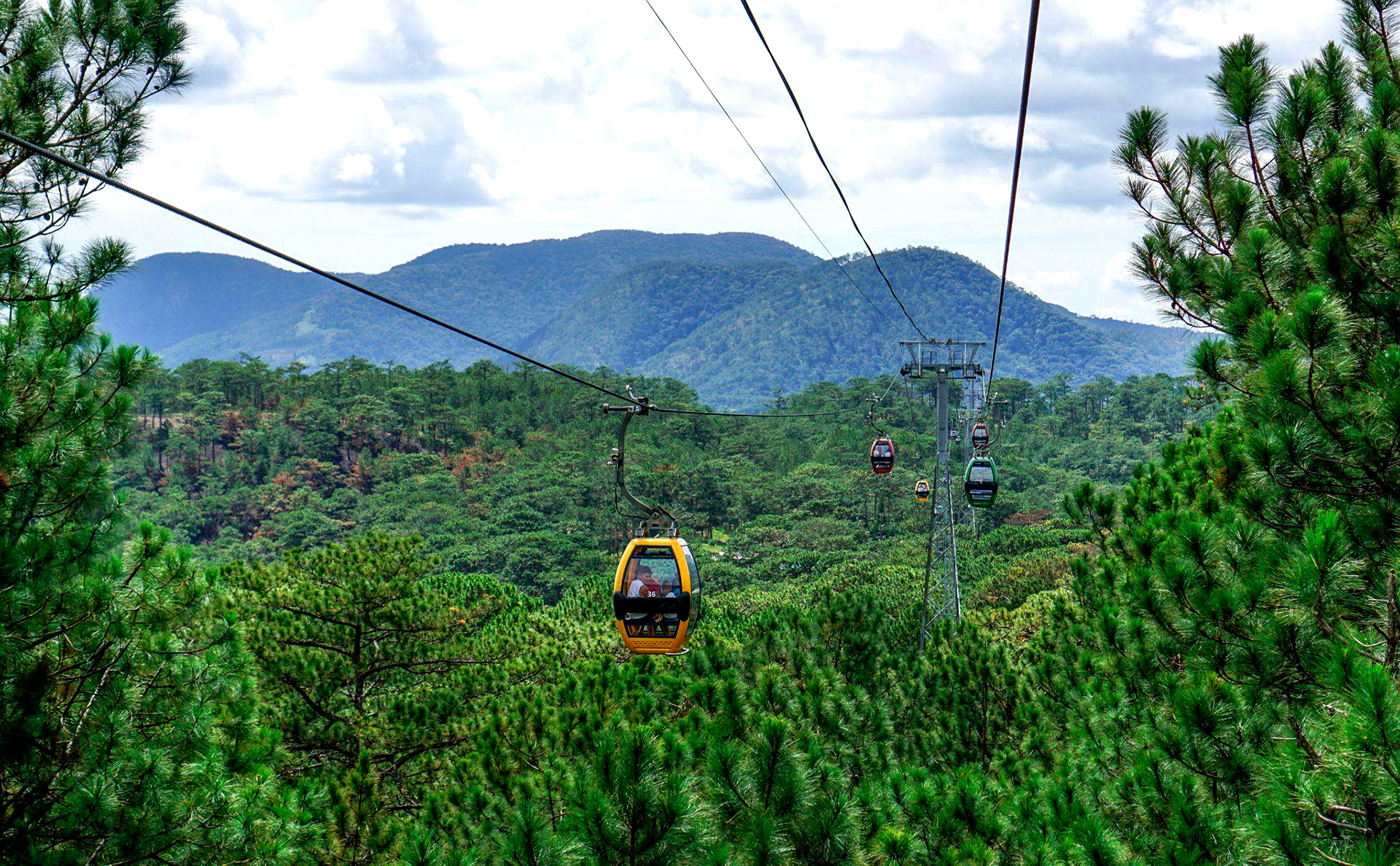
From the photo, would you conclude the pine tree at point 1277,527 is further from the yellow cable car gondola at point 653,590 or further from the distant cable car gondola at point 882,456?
the distant cable car gondola at point 882,456

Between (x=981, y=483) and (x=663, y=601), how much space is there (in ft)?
28.5

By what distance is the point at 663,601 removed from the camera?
26.8 feet

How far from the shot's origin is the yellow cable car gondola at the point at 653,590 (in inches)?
320

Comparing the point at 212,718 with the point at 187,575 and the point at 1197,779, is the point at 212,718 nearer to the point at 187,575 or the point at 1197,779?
the point at 187,575

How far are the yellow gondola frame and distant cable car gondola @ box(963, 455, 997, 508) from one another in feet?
27.0

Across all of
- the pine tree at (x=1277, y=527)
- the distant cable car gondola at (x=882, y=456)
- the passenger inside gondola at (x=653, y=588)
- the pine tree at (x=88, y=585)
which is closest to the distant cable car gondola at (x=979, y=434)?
the distant cable car gondola at (x=882, y=456)

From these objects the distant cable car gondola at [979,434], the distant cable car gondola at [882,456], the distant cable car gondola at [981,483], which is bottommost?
the distant cable car gondola at [981,483]

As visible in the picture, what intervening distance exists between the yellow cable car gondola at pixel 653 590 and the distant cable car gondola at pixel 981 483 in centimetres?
828

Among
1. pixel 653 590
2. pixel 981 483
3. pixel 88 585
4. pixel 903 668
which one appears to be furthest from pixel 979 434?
pixel 88 585

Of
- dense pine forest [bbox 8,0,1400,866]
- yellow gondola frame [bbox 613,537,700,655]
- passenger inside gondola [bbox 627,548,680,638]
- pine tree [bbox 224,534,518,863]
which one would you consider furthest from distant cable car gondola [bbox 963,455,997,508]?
passenger inside gondola [bbox 627,548,680,638]

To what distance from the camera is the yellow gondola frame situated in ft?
26.6

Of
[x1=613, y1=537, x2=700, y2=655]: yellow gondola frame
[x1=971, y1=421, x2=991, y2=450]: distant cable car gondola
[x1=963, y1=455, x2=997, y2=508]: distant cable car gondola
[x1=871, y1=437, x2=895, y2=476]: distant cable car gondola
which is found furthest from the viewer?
[x1=871, y1=437, x2=895, y2=476]: distant cable car gondola

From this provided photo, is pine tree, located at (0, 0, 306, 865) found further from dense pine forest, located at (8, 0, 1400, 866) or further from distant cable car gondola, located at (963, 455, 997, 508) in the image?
distant cable car gondola, located at (963, 455, 997, 508)

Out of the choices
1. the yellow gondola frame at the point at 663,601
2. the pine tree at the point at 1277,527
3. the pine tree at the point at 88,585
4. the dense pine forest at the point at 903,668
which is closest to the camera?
the pine tree at the point at 1277,527
